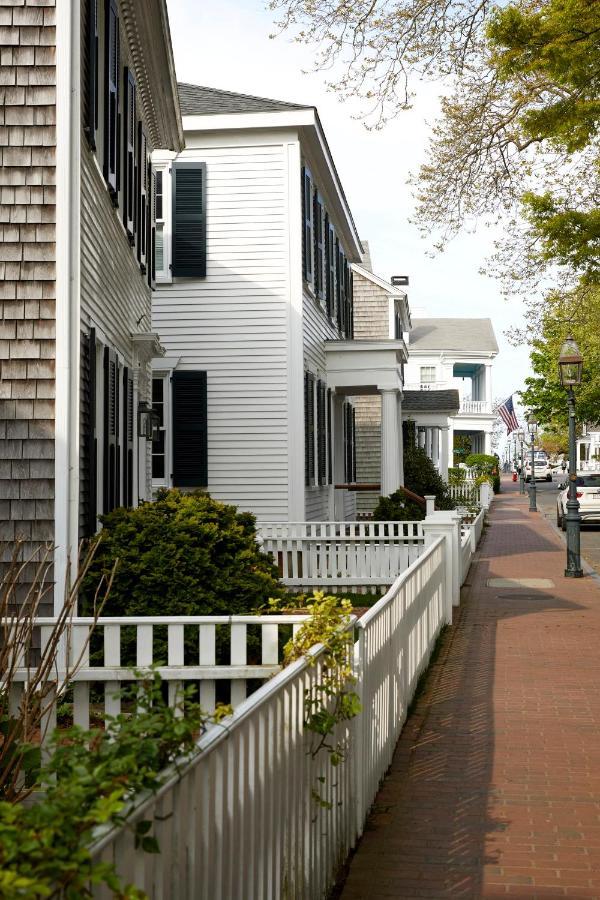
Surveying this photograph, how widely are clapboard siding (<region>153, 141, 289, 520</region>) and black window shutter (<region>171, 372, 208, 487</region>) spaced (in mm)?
188

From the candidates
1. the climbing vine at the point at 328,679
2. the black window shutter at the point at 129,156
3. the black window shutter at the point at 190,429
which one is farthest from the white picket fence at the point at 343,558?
the climbing vine at the point at 328,679

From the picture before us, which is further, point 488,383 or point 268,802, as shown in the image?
point 488,383

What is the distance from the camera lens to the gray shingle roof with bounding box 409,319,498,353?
68.7 meters

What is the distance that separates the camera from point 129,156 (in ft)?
42.1

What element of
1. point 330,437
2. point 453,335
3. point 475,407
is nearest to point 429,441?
point 475,407

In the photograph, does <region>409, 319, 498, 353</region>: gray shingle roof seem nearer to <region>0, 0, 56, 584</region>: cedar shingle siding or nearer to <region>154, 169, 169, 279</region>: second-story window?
<region>154, 169, 169, 279</region>: second-story window

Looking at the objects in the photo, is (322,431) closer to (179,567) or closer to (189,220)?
(189,220)

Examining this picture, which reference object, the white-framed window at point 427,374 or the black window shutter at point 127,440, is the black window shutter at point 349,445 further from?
the white-framed window at point 427,374

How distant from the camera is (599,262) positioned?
53.5 feet

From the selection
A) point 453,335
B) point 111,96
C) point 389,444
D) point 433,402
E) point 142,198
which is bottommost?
point 389,444

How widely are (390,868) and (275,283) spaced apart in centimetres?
1444

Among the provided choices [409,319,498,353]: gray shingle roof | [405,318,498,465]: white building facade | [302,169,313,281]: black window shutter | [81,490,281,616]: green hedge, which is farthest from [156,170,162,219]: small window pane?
[409,319,498,353]: gray shingle roof

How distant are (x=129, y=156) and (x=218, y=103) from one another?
6823mm

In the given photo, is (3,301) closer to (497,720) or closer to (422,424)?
(497,720)
